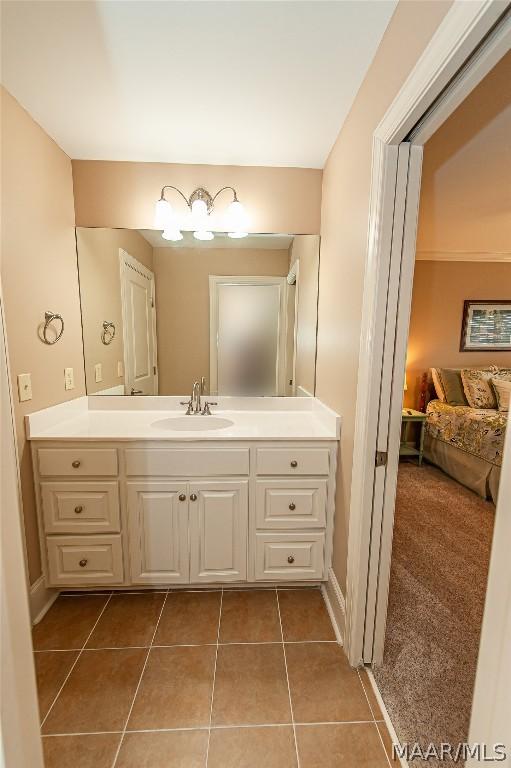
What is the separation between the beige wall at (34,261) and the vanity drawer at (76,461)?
9 centimetres

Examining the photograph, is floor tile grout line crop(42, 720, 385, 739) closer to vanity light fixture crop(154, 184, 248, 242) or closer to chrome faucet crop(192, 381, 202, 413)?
chrome faucet crop(192, 381, 202, 413)

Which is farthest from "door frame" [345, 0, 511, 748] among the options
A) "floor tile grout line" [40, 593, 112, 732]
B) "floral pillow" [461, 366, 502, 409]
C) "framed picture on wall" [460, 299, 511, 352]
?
"framed picture on wall" [460, 299, 511, 352]

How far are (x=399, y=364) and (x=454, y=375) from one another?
3228 mm

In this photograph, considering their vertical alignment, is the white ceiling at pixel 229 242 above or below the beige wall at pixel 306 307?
above

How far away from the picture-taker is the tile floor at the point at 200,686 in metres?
1.11

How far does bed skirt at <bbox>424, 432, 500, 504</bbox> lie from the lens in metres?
2.88

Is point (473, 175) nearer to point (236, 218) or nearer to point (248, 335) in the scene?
point (236, 218)

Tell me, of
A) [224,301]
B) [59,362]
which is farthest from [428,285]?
[59,362]

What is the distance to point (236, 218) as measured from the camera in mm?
1983

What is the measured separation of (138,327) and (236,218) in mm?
928

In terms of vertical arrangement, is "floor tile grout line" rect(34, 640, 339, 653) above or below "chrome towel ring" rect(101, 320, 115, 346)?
below

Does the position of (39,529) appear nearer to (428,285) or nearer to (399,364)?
(399,364)

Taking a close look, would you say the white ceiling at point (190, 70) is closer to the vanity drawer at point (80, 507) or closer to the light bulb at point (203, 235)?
the light bulb at point (203, 235)

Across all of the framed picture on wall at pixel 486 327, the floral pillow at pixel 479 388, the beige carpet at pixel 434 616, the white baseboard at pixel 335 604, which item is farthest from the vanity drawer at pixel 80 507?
the framed picture on wall at pixel 486 327
